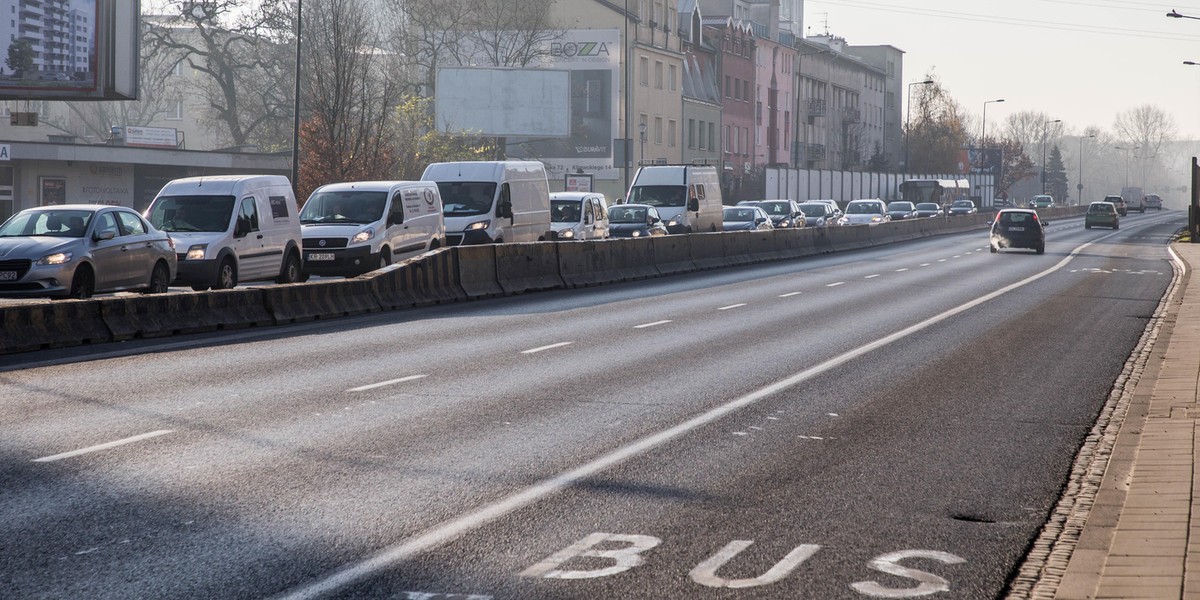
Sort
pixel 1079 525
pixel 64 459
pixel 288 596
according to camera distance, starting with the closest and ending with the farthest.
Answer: pixel 288 596
pixel 1079 525
pixel 64 459

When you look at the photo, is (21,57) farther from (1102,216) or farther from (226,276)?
(1102,216)

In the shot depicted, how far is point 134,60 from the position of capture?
33.9m

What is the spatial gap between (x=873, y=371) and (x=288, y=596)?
30.6 feet

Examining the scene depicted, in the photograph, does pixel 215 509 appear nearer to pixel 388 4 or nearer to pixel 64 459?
pixel 64 459

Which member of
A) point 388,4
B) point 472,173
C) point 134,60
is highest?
point 388,4

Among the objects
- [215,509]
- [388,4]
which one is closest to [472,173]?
[215,509]

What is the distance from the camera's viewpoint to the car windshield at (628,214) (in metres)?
41.4

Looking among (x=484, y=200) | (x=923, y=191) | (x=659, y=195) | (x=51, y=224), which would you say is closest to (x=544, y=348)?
(x=51, y=224)

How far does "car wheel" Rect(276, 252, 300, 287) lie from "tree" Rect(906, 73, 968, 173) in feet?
386

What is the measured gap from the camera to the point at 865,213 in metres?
66.0

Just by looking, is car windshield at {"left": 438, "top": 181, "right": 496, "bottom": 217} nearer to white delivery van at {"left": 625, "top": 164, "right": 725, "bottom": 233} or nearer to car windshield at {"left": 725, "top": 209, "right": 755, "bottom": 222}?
white delivery van at {"left": 625, "top": 164, "right": 725, "bottom": 233}

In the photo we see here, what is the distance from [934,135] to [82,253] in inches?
5035

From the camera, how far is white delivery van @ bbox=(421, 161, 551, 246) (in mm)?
30812

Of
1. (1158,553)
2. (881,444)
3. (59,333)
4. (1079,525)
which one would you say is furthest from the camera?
(59,333)
